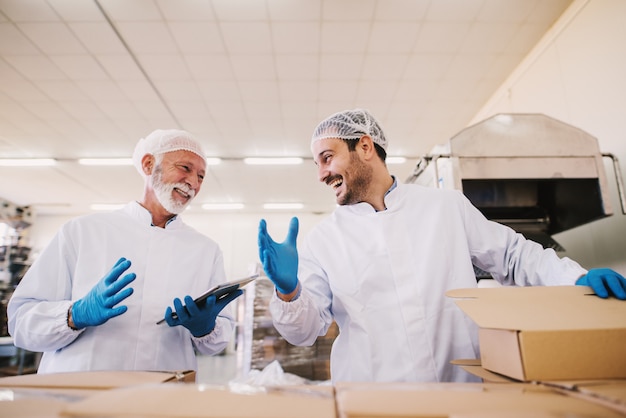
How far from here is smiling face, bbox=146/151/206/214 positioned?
5.36 ft

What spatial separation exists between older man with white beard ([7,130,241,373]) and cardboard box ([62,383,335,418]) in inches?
30.5

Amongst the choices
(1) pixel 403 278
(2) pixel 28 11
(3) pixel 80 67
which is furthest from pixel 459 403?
(3) pixel 80 67

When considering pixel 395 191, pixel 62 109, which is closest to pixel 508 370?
pixel 395 191

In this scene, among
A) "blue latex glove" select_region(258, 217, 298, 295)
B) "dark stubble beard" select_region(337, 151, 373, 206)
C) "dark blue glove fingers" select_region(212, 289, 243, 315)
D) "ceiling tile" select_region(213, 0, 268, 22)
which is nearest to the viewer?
"blue latex glove" select_region(258, 217, 298, 295)

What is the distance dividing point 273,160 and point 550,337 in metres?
5.67

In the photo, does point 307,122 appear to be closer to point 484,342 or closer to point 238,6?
point 238,6

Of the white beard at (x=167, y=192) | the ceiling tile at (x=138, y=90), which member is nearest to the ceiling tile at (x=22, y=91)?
the ceiling tile at (x=138, y=90)

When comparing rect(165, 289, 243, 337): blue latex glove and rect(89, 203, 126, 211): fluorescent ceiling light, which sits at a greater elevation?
rect(89, 203, 126, 211): fluorescent ceiling light

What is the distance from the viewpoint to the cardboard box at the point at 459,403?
449 mm

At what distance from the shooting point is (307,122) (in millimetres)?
4875

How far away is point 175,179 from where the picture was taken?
165 centimetres


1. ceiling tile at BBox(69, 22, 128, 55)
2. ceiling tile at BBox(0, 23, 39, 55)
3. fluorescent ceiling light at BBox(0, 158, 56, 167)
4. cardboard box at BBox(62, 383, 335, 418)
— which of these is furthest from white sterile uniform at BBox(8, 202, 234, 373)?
fluorescent ceiling light at BBox(0, 158, 56, 167)

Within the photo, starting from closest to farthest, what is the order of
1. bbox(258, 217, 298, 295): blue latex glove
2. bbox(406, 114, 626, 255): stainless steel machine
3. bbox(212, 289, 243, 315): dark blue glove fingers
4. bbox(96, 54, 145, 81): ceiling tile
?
bbox(258, 217, 298, 295): blue latex glove, bbox(212, 289, 243, 315): dark blue glove fingers, bbox(406, 114, 626, 255): stainless steel machine, bbox(96, 54, 145, 81): ceiling tile

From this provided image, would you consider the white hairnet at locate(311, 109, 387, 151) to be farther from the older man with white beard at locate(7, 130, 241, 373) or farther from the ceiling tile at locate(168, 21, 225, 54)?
the ceiling tile at locate(168, 21, 225, 54)
